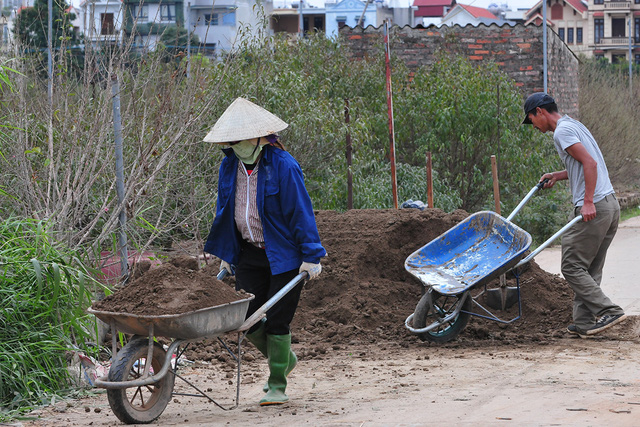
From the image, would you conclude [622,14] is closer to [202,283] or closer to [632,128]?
[632,128]

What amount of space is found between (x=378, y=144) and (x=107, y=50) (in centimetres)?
666

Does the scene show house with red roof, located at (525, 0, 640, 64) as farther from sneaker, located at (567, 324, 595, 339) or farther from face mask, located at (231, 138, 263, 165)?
face mask, located at (231, 138, 263, 165)

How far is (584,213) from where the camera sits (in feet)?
22.5

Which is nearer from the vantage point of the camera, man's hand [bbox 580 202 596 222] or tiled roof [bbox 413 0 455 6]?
man's hand [bbox 580 202 596 222]

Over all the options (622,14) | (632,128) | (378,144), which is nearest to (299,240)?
(378,144)

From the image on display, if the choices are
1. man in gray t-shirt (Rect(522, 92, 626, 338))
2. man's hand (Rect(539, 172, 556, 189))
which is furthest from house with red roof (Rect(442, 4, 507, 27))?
man in gray t-shirt (Rect(522, 92, 626, 338))

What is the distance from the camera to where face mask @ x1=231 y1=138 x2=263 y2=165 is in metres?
5.29

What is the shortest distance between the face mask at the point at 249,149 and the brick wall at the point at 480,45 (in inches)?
489

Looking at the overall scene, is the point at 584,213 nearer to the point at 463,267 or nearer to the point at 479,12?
the point at 463,267

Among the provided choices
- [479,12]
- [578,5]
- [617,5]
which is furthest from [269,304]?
[578,5]

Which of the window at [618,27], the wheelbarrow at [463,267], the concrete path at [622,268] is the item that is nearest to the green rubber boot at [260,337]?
the wheelbarrow at [463,267]

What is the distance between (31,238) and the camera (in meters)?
6.18

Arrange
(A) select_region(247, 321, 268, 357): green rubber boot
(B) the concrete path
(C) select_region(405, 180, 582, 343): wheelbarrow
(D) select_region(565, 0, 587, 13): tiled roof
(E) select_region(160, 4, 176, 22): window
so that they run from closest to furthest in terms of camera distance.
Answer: (A) select_region(247, 321, 268, 357): green rubber boot → (C) select_region(405, 180, 582, 343): wheelbarrow → (B) the concrete path → (E) select_region(160, 4, 176, 22): window → (D) select_region(565, 0, 587, 13): tiled roof

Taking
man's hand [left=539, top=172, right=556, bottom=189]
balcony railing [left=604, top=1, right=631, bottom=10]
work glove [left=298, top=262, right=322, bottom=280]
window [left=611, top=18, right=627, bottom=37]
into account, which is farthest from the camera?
window [left=611, top=18, right=627, bottom=37]
